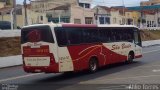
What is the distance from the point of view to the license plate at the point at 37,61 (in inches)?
686

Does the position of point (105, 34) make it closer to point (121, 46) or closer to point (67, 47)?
point (121, 46)

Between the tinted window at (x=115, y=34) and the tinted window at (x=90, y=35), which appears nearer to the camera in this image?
the tinted window at (x=90, y=35)

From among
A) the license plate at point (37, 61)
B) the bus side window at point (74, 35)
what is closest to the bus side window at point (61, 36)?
the bus side window at point (74, 35)

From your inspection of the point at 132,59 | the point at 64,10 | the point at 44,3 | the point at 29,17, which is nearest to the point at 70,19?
the point at 64,10

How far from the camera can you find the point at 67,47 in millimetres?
18078

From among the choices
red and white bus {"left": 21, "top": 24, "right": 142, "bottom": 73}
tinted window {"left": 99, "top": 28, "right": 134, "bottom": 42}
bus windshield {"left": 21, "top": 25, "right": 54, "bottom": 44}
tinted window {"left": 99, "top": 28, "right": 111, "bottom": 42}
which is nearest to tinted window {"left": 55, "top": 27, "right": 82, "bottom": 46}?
red and white bus {"left": 21, "top": 24, "right": 142, "bottom": 73}

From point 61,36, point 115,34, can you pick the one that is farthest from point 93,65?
point 115,34

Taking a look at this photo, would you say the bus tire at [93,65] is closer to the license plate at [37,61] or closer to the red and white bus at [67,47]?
the red and white bus at [67,47]

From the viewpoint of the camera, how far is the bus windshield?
17406 mm

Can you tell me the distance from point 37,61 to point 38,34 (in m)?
1.17

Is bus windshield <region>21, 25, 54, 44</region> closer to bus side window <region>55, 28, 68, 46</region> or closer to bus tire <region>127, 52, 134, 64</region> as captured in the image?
bus side window <region>55, 28, 68, 46</region>

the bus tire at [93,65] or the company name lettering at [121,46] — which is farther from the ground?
the company name lettering at [121,46]

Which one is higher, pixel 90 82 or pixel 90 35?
pixel 90 35

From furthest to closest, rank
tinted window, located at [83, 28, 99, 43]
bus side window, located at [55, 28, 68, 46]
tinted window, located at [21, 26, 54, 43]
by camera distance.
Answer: tinted window, located at [83, 28, 99, 43], bus side window, located at [55, 28, 68, 46], tinted window, located at [21, 26, 54, 43]
